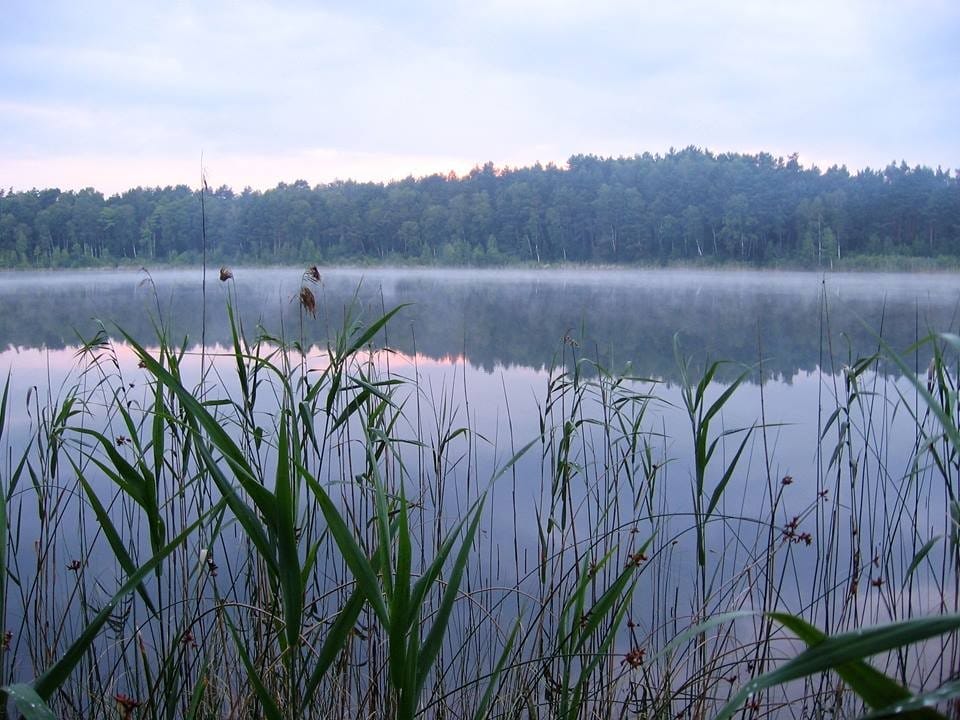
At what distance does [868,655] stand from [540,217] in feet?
37.8

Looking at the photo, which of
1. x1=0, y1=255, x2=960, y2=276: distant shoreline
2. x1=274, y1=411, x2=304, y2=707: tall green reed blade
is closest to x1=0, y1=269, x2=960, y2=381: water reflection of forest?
x1=0, y1=255, x2=960, y2=276: distant shoreline

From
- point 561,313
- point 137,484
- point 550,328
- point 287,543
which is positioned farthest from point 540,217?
point 287,543

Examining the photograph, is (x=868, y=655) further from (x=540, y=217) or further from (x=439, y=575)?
(x=540, y=217)

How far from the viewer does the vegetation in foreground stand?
87 centimetres

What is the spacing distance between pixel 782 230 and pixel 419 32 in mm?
7122

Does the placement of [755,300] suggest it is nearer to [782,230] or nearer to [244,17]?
[782,230]

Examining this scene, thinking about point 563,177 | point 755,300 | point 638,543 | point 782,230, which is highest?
point 563,177

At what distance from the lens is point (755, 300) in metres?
10.2

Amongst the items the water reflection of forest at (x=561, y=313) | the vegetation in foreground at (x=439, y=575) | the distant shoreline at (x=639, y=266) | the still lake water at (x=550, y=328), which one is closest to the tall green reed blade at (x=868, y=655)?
the vegetation in foreground at (x=439, y=575)

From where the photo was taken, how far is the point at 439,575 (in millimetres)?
1390

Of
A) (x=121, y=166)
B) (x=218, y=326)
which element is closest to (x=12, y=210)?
(x=218, y=326)

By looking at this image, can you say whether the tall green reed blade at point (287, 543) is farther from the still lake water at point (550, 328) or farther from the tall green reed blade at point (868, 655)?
the still lake water at point (550, 328)

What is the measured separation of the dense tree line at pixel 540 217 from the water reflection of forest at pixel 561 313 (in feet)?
1.62

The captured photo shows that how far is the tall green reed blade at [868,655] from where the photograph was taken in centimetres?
47
